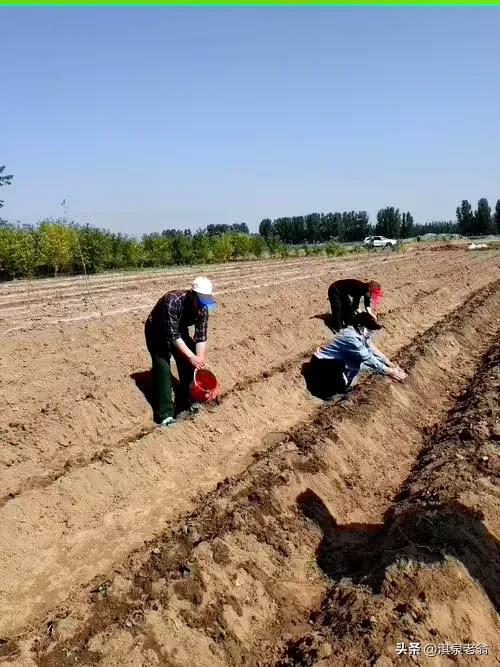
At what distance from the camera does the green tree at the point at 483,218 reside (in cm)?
7186

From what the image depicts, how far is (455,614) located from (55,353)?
5.78 meters

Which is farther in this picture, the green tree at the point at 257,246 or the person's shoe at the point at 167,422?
the green tree at the point at 257,246

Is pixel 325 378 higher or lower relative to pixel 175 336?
lower

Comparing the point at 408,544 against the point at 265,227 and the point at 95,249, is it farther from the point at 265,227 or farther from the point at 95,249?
the point at 265,227

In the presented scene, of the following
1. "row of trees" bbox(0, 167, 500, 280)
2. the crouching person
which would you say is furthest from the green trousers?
"row of trees" bbox(0, 167, 500, 280)

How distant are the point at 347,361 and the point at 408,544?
343cm

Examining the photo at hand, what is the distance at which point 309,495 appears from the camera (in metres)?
5.09

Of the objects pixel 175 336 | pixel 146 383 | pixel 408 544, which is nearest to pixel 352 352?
pixel 175 336

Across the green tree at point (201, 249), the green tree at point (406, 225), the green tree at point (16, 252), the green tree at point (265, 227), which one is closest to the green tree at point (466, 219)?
the green tree at point (406, 225)

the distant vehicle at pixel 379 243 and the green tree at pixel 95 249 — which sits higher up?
the green tree at pixel 95 249

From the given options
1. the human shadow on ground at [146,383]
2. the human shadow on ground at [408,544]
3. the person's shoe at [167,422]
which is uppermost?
the human shadow on ground at [146,383]

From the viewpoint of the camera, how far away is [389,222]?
69.4 m

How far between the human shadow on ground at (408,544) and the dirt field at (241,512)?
2 cm

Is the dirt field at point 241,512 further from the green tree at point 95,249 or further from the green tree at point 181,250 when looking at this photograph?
the green tree at point 181,250
